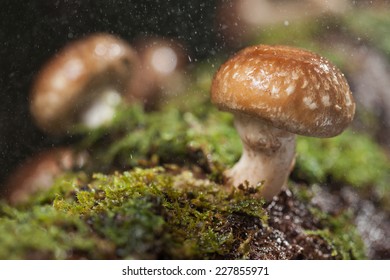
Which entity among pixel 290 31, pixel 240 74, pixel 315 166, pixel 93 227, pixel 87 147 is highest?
pixel 290 31

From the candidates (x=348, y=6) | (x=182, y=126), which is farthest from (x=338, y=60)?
(x=182, y=126)

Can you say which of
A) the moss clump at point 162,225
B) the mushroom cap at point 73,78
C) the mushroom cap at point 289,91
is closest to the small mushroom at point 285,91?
the mushroom cap at point 289,91

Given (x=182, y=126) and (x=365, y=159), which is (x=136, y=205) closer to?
(x=182, y=126)

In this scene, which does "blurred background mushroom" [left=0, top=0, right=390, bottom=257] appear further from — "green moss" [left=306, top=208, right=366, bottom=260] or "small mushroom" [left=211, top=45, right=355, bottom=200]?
"small mushroom" [left=211, top=45, right=355, bottom=200]

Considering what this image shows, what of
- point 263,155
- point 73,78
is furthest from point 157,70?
point 263,155

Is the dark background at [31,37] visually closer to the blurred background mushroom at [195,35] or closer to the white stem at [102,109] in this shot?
the blurred background mushroom at [195,35]

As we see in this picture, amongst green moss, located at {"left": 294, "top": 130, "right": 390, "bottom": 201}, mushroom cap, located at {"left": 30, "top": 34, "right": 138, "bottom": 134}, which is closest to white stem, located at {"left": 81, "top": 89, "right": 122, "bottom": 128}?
mushroom cap, located at {"left": 30, "top": 34, "right": 138, "bottom": 134}
